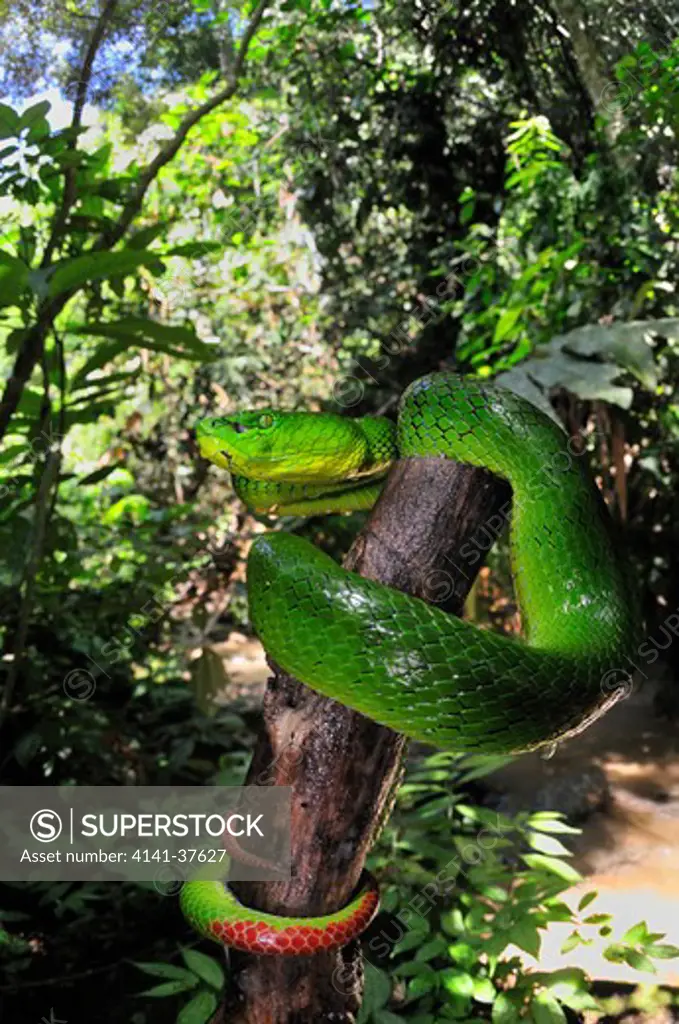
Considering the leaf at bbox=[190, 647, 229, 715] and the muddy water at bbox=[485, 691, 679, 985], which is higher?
the leaf at bbox=[190, 647, 229, 715]

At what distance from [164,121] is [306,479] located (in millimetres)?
4147

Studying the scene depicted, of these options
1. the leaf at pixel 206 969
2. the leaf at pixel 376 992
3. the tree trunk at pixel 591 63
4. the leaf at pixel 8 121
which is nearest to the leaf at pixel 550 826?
the leaf at pixel 376 992

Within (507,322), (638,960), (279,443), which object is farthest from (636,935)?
(507,322)

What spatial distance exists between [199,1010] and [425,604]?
745mm

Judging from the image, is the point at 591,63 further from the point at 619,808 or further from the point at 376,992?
the point at 376,992

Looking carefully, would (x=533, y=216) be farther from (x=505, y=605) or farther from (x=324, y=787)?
(x=324, y=787)

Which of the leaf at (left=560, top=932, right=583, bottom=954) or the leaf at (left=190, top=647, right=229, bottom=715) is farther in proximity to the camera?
the leaf at (left=190, top=647, right=229, bottom=715)

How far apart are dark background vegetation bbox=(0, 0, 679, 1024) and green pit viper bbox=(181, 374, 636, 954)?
57 centimetres

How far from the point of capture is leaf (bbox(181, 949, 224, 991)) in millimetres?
1218

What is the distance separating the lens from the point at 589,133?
4094 millimetres

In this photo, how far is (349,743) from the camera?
898 millimetres

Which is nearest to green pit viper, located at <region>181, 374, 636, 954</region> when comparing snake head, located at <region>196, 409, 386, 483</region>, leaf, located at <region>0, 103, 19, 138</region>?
snake head, located at <region>196, 409, 386, 483</region>

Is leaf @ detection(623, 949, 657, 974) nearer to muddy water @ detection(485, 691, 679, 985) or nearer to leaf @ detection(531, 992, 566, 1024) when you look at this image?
leaf @ detection(531, 992, 566, 1024)

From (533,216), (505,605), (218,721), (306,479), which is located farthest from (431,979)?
(533,216)
